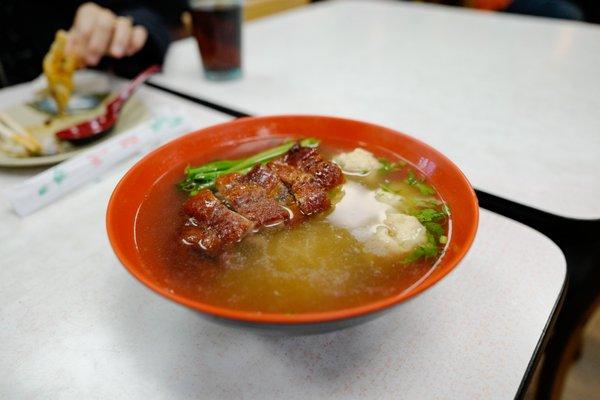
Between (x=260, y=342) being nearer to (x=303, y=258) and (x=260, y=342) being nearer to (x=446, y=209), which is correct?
(x=303, y=258)

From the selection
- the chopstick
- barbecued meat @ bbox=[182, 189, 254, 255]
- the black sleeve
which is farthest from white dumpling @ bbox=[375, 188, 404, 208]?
the black sleeve

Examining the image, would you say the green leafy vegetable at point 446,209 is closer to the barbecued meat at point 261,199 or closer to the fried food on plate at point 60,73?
the barbecued meat at point 261,199

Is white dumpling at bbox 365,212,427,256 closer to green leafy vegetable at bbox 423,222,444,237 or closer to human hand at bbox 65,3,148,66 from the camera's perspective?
green leafy vegetable at bbox 423,222,444,237

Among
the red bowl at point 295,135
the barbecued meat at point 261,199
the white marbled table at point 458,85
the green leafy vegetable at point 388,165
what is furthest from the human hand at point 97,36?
the green leafy vegetable at point 388,165

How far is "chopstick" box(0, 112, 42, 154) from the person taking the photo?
1.22 meters

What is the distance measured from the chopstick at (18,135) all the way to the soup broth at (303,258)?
588 millimetres

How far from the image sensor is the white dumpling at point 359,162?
3.19 ft

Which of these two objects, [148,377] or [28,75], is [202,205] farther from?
[28,75]

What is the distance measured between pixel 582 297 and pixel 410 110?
82 centimetres

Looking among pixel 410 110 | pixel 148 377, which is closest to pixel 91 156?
pixel 148 377

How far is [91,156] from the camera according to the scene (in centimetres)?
118

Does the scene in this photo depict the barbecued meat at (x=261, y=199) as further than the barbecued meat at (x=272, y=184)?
No

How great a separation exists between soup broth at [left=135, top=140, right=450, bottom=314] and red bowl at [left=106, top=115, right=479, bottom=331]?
3cm

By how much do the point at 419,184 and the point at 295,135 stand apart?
0.36m
